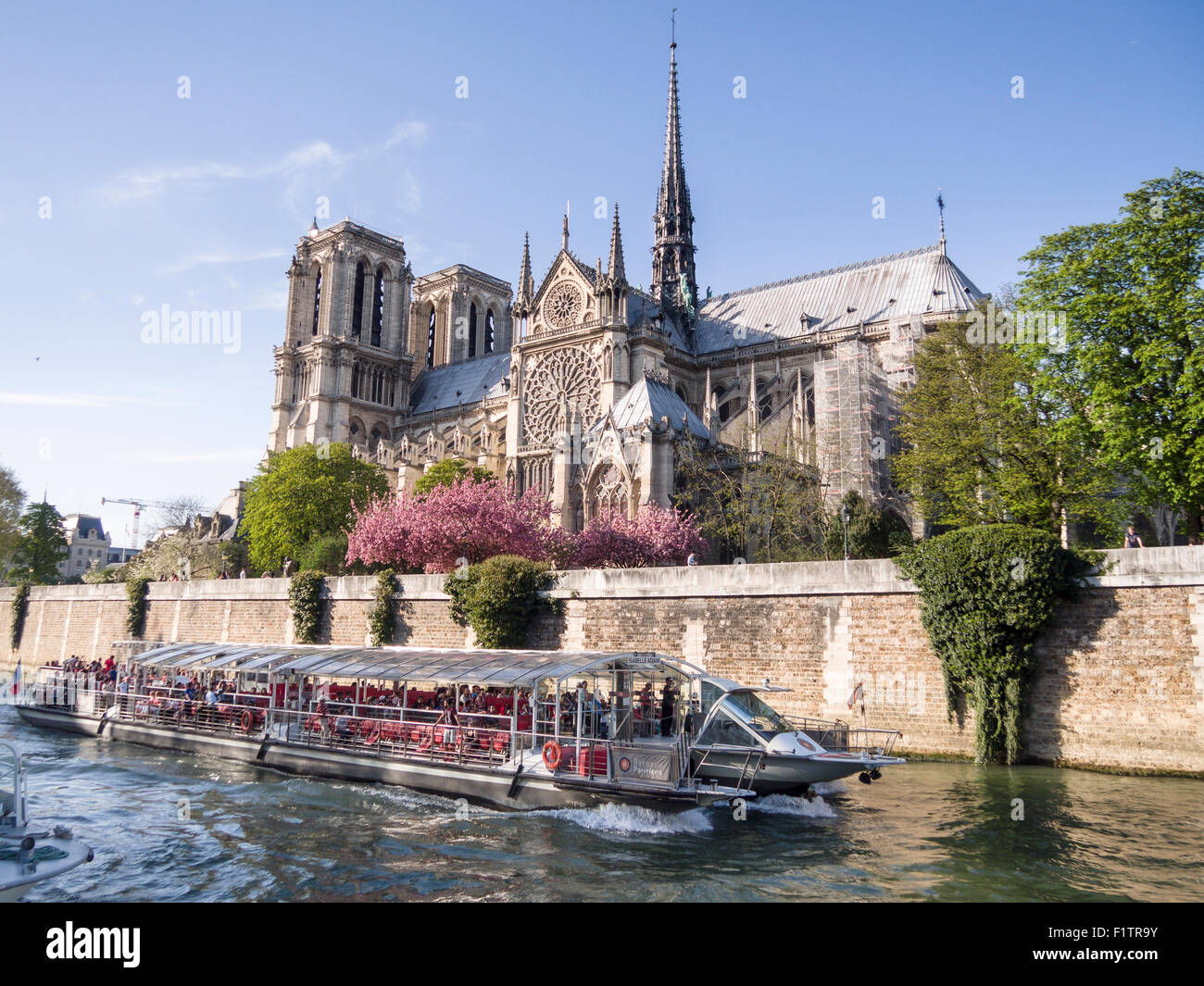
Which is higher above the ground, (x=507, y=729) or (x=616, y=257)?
(x=616, y=257)

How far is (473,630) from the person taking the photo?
96.5ft

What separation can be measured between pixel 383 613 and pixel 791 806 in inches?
762

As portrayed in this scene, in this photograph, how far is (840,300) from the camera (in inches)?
2202

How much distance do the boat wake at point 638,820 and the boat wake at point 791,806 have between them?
1242mm

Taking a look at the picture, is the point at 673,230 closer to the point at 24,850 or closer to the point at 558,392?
the point at 558,392

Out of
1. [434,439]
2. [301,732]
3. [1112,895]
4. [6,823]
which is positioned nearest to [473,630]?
[301,732]

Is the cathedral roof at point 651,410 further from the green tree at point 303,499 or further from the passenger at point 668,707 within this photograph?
the passenger at point 668,707

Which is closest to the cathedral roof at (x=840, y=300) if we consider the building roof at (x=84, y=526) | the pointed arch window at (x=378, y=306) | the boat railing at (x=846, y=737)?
the boat railing at (x=846, y=737)

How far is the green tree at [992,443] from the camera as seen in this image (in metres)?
24.2

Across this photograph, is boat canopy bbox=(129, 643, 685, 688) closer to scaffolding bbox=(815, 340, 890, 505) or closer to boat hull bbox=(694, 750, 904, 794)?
boat hull bbox=(694, 750, 904, 794)

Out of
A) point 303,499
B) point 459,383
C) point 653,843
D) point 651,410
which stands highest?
point 459,383

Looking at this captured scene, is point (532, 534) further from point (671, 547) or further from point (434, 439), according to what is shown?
point (434, 439)

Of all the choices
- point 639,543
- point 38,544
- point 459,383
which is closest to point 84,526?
point 38,544

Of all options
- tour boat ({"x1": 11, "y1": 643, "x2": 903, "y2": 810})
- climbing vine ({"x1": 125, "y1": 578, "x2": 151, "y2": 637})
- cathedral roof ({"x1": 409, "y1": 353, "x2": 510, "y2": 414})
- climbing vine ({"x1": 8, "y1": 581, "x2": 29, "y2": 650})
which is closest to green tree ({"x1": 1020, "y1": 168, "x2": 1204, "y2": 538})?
tour boat ({"x1": 11, "y1": 643, "x2": 903, "y2": 810})
